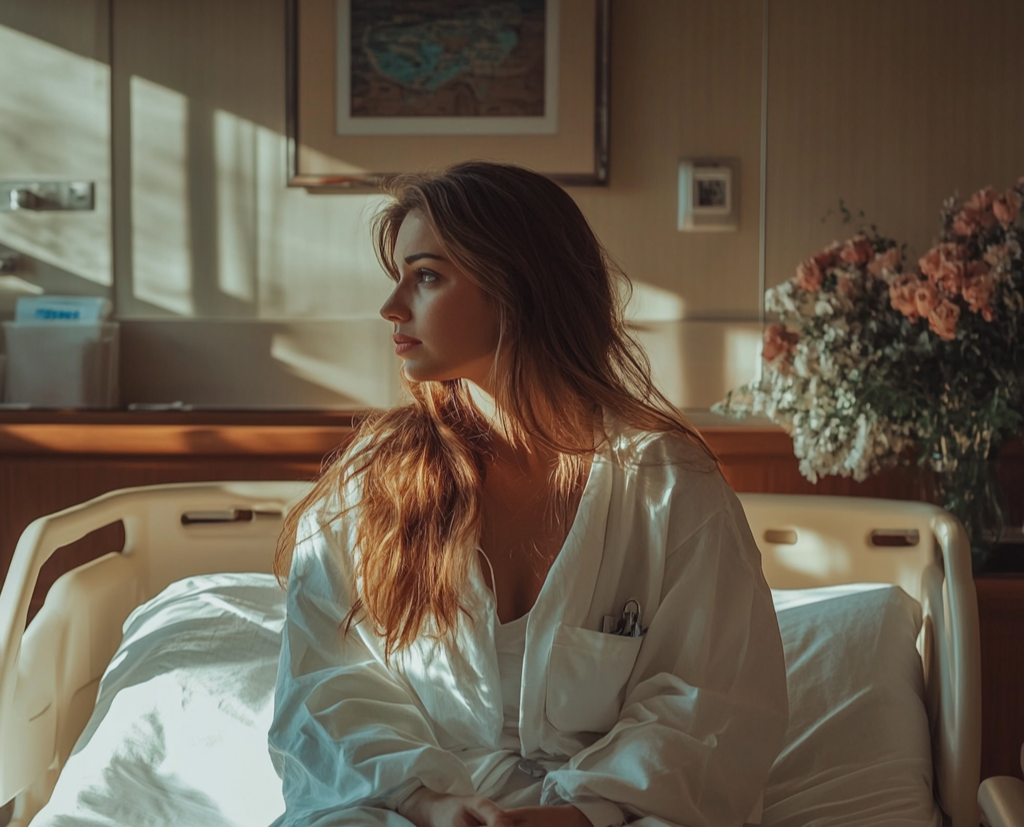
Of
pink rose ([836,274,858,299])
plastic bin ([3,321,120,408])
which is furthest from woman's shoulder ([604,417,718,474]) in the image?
plastic bin ([3,321,120,408])

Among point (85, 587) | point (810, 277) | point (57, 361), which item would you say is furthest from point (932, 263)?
point (57, 361)

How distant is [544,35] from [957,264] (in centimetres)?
116

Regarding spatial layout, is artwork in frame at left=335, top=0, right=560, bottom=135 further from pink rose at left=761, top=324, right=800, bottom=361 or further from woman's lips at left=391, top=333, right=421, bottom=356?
woman's lips at left=391, top=333, right=421, bottom=356

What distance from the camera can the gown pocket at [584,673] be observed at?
1539 mm

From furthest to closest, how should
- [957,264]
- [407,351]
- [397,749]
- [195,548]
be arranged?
[195,548]
[957,264]
[407,351]
[397,749]

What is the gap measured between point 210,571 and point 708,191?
1.51m

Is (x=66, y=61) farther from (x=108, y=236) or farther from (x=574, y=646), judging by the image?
(x=574, y=646)

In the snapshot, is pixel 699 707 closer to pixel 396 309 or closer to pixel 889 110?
pixel 396 309

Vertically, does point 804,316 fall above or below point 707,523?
above

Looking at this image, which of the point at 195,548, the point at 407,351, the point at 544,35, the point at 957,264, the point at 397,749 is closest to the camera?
the point at 397,749

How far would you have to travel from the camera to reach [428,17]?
8.95ft

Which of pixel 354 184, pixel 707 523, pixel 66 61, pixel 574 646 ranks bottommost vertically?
pixel 574 646

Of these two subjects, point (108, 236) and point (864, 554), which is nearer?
point (864, 554)

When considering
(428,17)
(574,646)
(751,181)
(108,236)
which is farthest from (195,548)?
(751,181)
